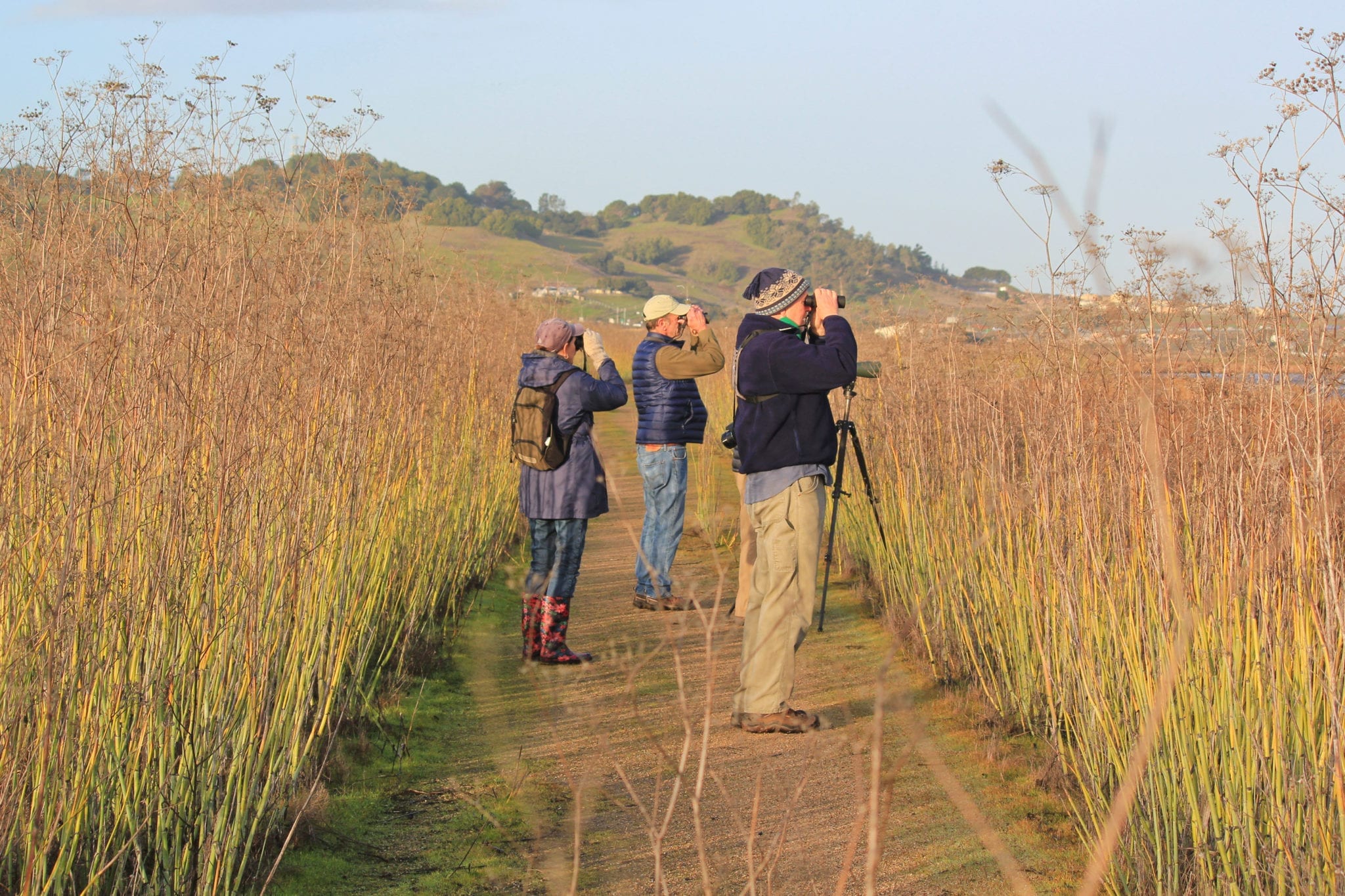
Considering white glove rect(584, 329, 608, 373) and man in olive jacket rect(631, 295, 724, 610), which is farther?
man in olive jacket rect(631, 295, 724, 610)

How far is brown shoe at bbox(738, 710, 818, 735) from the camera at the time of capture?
4336 millimetres

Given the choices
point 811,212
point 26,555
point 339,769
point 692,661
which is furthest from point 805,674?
point 811,212

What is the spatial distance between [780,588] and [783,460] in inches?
19.0

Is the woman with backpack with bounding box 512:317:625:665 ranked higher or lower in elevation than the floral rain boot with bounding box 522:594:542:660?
higher

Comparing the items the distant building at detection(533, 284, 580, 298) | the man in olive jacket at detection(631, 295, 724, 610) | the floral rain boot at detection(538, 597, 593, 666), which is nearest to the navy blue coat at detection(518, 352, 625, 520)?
the floral rain boot at detection(538, 597, 593, 666)

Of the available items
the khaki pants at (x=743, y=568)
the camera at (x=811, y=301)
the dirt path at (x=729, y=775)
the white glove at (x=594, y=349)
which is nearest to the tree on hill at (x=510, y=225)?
the white glove at (x=594, y=349)

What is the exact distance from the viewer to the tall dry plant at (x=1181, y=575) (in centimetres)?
242

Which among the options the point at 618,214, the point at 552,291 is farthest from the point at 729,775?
the point at 618,214

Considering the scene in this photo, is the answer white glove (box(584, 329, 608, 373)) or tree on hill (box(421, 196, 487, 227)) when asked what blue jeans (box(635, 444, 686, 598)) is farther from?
tree on hill (box(421, 196, 487, 227))

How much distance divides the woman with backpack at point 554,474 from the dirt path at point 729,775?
238 millimetres

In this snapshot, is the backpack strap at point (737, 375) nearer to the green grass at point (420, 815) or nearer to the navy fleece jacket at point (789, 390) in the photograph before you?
the navy fleece jacket at point (789, 390)

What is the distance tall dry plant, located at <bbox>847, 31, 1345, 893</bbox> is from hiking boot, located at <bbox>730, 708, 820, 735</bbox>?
78 centimetres

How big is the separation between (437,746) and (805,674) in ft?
5.91

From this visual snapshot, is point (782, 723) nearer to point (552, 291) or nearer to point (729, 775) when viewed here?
point (729, 775)
